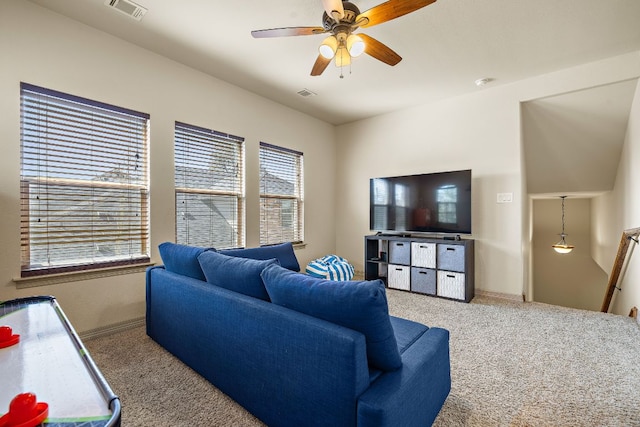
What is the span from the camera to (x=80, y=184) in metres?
2.57

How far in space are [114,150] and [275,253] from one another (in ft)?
6.32

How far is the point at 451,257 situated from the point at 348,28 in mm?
2906

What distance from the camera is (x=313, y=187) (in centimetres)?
496

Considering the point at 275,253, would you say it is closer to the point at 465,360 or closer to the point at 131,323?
the point at 131,323

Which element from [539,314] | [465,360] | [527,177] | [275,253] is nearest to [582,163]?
[527,177]

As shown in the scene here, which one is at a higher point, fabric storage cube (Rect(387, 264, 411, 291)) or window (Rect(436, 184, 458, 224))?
window (Rect(436, 184, 458, 224))

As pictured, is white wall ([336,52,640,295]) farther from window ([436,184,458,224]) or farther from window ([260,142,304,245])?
window ([260,142,304,245])

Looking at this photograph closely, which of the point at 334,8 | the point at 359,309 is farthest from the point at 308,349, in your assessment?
the point at 334,8

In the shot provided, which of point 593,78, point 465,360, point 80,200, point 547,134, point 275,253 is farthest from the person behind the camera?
point 547,134

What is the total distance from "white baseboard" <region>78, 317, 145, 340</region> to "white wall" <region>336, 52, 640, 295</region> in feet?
12.8

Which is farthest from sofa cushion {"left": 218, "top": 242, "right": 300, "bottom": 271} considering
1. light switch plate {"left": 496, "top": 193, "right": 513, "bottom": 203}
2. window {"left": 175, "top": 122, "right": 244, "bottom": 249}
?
light switch plate {"left": 496, "top": 193, "right": 513, "bottom": 203}

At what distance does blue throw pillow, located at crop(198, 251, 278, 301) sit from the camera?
1641mm

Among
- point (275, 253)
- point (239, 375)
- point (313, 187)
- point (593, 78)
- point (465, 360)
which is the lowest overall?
point (465, 360)

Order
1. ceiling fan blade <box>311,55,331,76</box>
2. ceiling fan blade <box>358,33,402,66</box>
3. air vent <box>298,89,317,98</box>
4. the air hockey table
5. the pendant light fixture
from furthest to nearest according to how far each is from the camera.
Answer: the pendant light fixture
air vent <box>298,89,317,98</box>
ceiling fan blade <box>311,55,331,76</box>
ceiling fan blade <box>358,33,402,66</box>
the air hockey table
